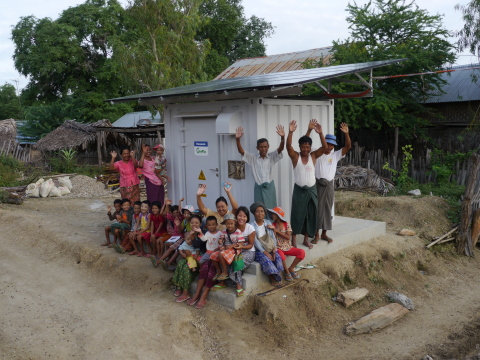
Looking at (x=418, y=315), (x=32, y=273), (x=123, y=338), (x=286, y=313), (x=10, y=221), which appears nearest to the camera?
(x=123, y=338)

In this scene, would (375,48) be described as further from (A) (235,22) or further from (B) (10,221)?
(A) (235,22)

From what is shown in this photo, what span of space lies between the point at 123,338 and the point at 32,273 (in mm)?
2897

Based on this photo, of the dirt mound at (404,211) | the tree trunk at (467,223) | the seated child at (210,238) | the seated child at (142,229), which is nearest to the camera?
the seated child at (210,238)

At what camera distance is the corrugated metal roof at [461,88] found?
553 inches

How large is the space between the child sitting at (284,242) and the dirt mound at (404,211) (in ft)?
11.2

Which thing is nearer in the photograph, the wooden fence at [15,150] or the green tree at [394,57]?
the green tree at [394,57]

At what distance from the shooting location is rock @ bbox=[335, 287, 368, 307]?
18.8 ft

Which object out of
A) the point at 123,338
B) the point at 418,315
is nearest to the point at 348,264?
the point at 418,315

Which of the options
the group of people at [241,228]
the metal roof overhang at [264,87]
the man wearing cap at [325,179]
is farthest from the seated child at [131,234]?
the man wearing cap at [325,179]

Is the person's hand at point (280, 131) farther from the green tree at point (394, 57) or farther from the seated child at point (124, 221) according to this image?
the green tree at point (394, 57)

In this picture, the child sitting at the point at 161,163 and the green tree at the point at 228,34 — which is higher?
the green tree at the point at 228,34

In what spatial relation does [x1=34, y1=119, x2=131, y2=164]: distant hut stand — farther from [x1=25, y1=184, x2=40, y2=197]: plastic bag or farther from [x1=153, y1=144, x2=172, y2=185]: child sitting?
[x1=153, y1=144, x2=172, y2=185]: child sitting

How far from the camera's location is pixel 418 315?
18.9 ft

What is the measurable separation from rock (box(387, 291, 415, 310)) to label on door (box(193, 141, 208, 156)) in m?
3.46
